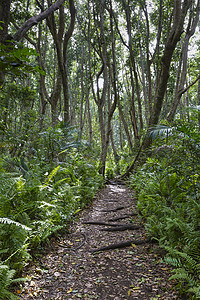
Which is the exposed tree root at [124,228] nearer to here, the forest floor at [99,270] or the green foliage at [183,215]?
the forest floor at [99,270]

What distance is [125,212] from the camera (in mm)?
6027

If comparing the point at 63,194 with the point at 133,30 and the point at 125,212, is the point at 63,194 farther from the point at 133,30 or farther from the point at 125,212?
the point at 133,30

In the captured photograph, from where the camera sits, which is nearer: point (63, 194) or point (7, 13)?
point (7, 13)

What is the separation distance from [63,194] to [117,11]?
1221 cm

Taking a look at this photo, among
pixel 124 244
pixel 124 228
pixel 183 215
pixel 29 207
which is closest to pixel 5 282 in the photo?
pixel 29 207

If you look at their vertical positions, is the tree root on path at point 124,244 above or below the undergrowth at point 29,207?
below

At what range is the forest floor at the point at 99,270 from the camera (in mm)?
2586

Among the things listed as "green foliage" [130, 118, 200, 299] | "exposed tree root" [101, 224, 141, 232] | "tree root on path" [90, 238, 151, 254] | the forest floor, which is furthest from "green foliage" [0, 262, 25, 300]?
"exposed tree root" [101, 224, 141, 232]

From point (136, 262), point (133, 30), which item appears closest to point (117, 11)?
point (133, 30)

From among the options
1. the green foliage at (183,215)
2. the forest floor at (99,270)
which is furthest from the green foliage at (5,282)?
the green foliage at (183,215)

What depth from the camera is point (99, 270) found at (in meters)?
3.14

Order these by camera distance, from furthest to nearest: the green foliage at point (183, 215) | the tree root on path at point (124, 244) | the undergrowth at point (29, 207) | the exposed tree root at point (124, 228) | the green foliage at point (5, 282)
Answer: the exposed tree root at point (124, 228) < the tree root on path at point (124, 244) < the undergrowth at point (29, 207) < the green foliage at point (183, 215) < the green foliage at point (5, 282)

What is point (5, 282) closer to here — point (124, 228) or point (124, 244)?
point (124, 244)

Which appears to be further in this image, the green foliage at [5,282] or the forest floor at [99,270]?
the forest floor at [99,270]
